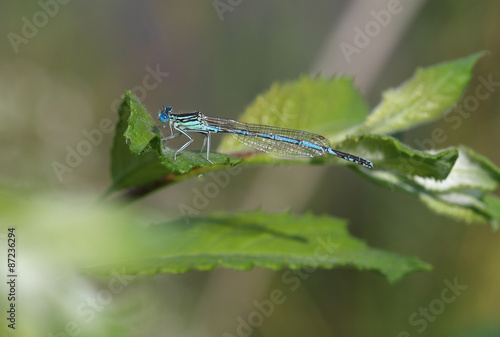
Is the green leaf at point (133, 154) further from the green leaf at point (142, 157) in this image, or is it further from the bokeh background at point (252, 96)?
the bokeh background at point (252, 96)

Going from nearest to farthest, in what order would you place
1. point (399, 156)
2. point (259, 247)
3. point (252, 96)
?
point (399, 156) < point (259, 247) < point (252, 96)

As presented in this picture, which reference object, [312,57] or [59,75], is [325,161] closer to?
[59,75]

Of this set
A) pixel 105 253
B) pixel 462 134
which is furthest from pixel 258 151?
pixel 462 134

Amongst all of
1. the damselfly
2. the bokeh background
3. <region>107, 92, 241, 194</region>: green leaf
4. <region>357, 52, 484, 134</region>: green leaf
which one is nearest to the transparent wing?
the damselfly

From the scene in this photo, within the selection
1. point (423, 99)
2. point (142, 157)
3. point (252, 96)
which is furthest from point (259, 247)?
point (252, 96)

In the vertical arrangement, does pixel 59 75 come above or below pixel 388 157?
above

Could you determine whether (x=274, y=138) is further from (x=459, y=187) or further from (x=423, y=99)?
(x=459, y=187)

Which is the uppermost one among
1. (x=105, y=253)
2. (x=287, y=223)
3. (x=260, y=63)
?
(x=260, y=63)
